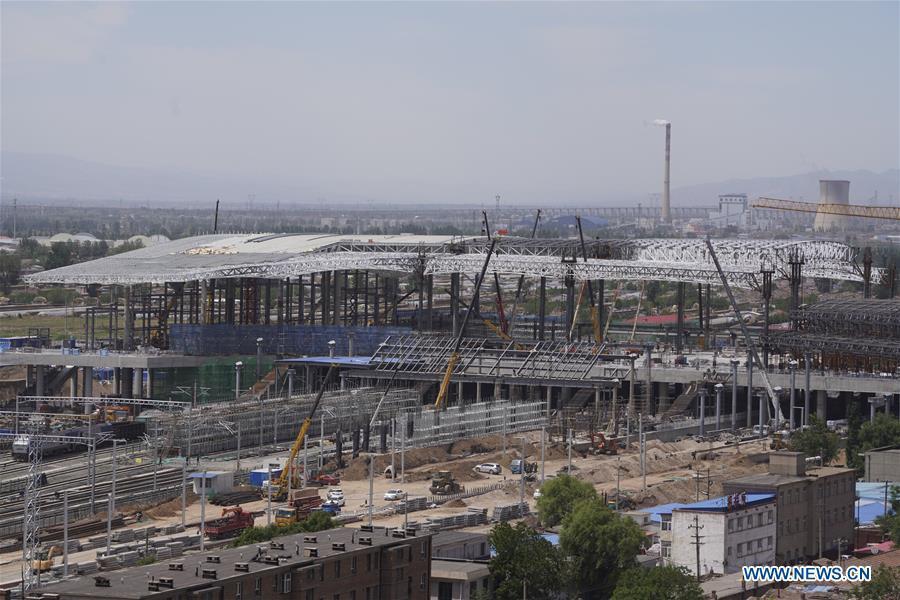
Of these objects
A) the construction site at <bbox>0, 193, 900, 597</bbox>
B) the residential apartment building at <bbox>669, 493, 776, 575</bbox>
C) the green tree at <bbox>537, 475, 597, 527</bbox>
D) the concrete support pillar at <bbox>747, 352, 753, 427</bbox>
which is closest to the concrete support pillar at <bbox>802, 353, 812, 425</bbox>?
the construction site at <bbox>0, 193, 900, 597</bbox>

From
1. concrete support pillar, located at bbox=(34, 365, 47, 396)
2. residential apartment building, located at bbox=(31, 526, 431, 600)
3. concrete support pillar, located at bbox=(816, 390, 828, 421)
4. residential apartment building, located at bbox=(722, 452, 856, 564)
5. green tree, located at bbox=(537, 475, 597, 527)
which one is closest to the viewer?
residential apartment building, located at bbox=(31, 526, 431, 600)

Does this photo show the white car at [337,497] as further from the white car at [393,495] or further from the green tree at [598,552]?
the green tree at [598,552]

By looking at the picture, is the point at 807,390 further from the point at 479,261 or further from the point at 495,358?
the point at 479,261

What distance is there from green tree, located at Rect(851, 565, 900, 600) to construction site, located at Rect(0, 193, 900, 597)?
36.1ft

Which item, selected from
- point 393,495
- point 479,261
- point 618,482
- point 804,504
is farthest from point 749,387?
point 804,504

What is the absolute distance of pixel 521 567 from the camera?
35844 millimetres

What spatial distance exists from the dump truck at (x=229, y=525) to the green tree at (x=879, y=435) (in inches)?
A: 841

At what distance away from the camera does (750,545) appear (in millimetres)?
42000

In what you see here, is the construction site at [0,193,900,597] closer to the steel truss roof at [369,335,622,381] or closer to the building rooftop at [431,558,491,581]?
the steel truss roof at [369,335,622,381]

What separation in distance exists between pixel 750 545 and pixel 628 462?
15.9 m

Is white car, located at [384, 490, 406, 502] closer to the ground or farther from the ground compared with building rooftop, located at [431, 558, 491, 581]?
closer to the ground

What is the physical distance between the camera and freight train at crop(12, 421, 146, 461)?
59062mm

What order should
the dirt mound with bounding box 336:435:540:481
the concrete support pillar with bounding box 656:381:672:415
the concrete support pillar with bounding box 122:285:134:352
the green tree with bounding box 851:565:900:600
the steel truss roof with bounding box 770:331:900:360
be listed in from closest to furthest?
the green tree with bounding box 851:565:900:600 → the dirt mound with bounding box 336:435:540:481 → the steel truss roof with bounding box 770:331:900:360 → the concrete support pillar with bounding box 656:381:672:415 → the concrete support pillar with bounding box 122:285:134:352

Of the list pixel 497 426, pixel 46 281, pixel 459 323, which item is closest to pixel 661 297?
pixel 459 323
